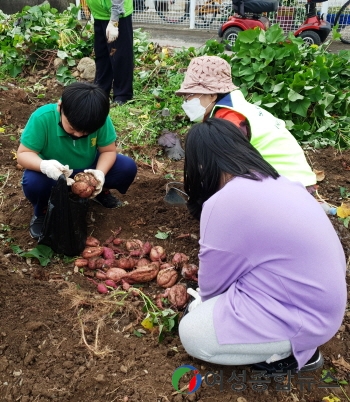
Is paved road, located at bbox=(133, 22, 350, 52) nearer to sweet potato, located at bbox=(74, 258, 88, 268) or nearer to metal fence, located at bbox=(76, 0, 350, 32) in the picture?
metal fence, located at bbox=(76, 0, 350, 32)

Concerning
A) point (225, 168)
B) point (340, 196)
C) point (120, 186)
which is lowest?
point (340, 196)

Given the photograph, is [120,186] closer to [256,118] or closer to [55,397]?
[256,118]

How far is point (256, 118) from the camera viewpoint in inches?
97.7

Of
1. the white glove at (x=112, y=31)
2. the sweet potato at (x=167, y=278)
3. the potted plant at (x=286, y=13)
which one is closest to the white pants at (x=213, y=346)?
the sweet potato at (x=167, y=278)

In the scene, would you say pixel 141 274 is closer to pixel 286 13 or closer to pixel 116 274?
pixel 116 274

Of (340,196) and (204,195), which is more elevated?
(204,195)

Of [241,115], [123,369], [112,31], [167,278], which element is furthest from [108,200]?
[112,31]

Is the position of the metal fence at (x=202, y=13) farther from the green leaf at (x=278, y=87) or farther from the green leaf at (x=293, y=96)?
the green leaf at (x=293, y=96)

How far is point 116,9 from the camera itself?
430 centimetres

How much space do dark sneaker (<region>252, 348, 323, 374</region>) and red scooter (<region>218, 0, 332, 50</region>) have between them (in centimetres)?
552

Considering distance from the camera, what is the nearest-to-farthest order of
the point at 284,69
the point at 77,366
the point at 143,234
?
the point at 77,366 < the point at 143,234 < the point at 284,69

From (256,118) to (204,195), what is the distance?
711 mm

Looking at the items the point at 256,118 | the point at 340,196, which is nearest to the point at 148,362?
the point at 256,118

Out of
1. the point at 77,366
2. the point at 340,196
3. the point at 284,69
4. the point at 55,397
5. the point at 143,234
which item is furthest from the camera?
the point at 284,69
